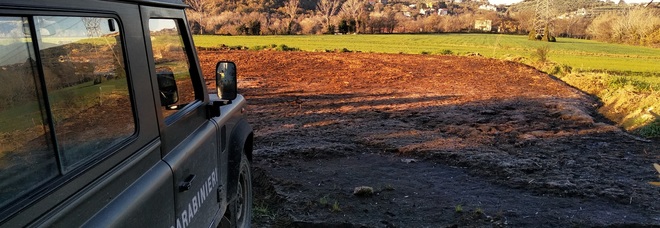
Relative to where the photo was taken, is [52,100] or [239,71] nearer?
[52,100]

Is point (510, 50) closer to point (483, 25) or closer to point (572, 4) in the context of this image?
point (483, 25)

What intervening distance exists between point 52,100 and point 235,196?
6.91 feet

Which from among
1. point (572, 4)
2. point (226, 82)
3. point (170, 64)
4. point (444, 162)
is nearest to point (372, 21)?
point (572, 4)

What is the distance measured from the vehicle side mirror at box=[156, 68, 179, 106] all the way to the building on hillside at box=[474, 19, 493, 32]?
266 ft

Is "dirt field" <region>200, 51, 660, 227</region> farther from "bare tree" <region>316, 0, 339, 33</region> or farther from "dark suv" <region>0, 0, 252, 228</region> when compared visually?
"bare tree" <region>316, 0, 339, 33</region>

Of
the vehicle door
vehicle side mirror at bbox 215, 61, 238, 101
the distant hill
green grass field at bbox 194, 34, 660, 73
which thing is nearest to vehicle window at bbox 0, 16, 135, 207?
the vehicle door

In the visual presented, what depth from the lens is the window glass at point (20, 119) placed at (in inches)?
55.1

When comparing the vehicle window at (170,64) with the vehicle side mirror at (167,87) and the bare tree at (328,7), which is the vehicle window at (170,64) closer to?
the vehicle side mirror at (167,87)

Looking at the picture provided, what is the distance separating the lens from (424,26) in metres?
75.5

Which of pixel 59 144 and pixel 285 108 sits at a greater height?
pixel 59 144

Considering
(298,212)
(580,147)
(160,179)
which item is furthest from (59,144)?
(580,147)

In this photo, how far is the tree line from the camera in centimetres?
5350

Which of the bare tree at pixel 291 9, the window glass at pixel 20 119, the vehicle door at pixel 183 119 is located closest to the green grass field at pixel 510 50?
the vehicle door at pixel 183 119

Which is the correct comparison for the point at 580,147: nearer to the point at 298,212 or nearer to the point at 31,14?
the point at 298,212
